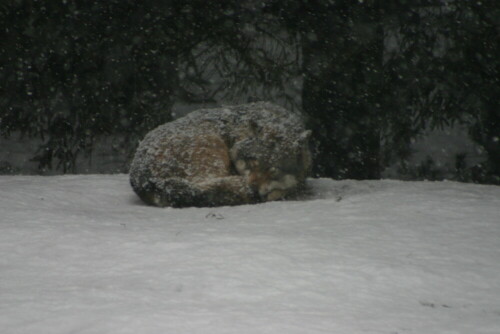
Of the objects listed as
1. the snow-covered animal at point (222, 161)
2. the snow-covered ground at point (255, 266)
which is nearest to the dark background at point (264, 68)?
the snow-covered animal at point (222, 161)

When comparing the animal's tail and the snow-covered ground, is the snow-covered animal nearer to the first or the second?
the animal's tail

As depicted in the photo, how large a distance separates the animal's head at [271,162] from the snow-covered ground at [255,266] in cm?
28

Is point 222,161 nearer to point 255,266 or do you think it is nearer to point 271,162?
point 271,162

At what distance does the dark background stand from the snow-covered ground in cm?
236

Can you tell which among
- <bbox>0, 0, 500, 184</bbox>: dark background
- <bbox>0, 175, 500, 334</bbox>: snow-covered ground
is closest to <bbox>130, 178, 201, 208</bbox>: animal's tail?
<bbox>0, 175, 500, 334</bbox>: snow-covered ground

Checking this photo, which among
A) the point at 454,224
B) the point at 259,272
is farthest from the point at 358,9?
the point at 259,272

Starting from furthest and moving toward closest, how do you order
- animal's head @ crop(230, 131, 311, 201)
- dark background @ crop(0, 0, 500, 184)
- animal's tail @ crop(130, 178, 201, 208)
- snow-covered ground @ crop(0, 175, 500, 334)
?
1. dark background @ crop(0, 0, 500, 184)
2. animal's head @ crop(230, 131, 311, 201)
3. animal's tail @ crop(130, 178, 201, 208)
4. snow-covered ground @ crop(0, 175, 500, 334)

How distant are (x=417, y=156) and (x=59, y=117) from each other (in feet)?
15.1

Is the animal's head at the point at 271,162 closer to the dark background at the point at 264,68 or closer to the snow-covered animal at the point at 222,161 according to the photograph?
the snow-covered animal at the point at 222,161

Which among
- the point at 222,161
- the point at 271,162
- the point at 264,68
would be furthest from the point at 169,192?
the point at 264,68

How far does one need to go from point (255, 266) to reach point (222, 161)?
2086 millimetres

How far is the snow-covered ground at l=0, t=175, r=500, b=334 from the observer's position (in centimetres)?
252

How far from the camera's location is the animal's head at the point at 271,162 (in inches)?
204

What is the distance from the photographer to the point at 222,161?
521 centimetres
